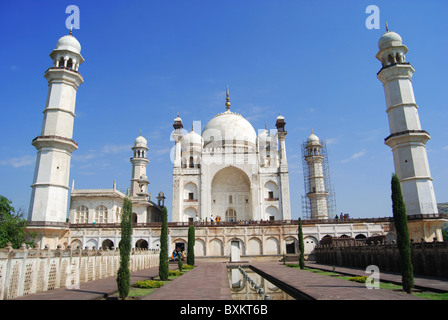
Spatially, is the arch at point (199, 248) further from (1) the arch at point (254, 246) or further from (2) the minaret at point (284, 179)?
(2) the minaret at point (284, 179)

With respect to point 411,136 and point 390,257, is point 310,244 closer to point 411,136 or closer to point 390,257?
point 411,136

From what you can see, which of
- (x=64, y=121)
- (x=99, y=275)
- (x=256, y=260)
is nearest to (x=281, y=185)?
(x=256, y=260)

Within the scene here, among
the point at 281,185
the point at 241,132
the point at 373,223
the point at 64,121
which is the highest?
the point at 241,132

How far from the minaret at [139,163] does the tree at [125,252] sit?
3219 centimetres

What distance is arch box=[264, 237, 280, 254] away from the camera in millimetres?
31125

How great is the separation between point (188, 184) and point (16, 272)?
2793cm

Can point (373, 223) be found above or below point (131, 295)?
above

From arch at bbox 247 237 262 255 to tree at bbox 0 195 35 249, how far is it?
18.4 meters

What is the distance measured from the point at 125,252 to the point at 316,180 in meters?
35.3

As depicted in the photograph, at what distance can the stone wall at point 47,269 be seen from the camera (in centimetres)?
951

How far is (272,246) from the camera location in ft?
103

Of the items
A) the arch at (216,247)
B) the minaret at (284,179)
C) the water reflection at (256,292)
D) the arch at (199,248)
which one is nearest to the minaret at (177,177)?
the arch at (199,248)
